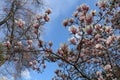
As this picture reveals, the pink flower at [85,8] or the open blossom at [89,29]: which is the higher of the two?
the pink flower at [85,8]

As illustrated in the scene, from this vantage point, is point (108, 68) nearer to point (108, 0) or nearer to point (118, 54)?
point (118, 54)

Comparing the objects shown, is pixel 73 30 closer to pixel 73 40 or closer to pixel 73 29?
pixel 73 29

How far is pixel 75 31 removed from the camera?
430 cm

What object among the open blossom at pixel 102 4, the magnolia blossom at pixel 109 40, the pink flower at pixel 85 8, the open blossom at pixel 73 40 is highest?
the open blossom at pixel 102 4

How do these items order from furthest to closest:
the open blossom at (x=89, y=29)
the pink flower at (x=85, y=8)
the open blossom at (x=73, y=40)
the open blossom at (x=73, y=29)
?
the pink flower at (x=85, y=8) → the open blossom at (x=73, y=40) → the open blossom at (x=73, y=29) → the open blossom at (x=89, y=29)

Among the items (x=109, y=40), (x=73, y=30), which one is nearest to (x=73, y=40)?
(x=73, y=30)

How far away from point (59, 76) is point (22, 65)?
641 cm

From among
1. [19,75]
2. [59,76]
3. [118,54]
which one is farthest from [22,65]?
[118,54]

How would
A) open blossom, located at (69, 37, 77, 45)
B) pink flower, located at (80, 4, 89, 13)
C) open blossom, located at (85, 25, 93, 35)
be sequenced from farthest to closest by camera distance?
pink flower, located at (80, 4, 89, 13), open blossom, located at (69, 37, 77, 45), open blossom, located at (85, 25, 93, 35)

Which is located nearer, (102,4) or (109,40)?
(109,40)

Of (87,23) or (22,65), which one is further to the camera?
(22,65)

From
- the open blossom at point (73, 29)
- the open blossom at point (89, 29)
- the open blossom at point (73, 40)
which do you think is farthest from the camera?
the open blossom at point (73, 40)

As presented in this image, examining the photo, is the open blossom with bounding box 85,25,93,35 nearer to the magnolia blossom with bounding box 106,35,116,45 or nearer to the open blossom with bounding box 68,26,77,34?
the open blossom with bounding box 68,26,77,34

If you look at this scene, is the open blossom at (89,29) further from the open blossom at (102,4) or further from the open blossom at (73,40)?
the open blossom at (102,4)
